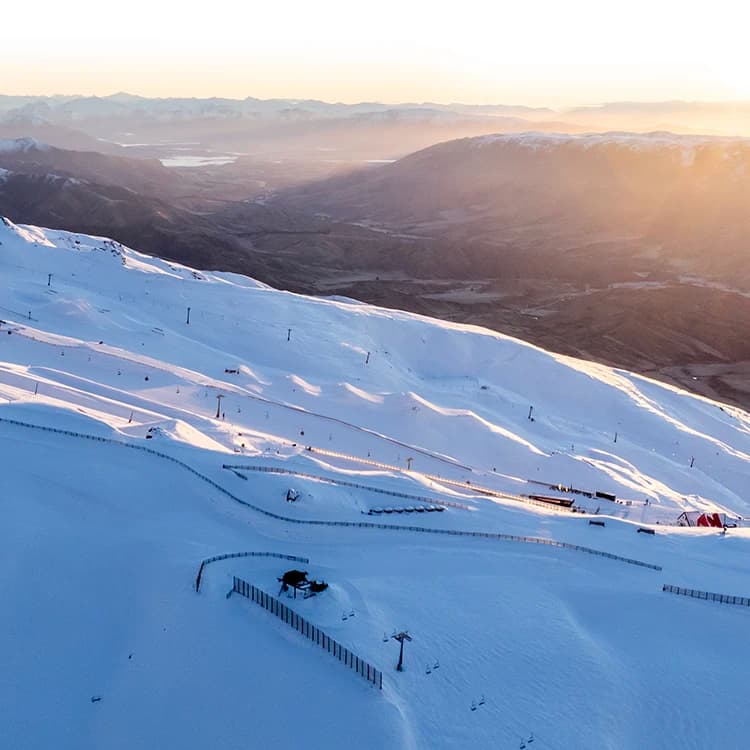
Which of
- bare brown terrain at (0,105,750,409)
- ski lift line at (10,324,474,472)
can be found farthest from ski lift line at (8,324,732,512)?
bare brown terrain at (0,105,750,409)

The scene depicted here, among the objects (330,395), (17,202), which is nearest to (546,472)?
(330,395)

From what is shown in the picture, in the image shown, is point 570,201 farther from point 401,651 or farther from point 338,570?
point 401,651

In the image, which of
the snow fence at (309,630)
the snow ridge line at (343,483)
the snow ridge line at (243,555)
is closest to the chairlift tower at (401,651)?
the snow fence at (309,630)

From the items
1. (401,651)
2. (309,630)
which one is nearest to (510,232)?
(309,630)

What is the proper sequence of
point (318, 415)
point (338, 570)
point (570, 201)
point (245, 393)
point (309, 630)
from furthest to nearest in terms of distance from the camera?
point (570, 201) → point (245, 393) → point (318, 415) → point (338, 570) → point (309, 630)

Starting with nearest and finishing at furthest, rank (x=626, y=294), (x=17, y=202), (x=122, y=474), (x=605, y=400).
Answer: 1. (x=122, y=474)
2. (x=605, y=400)
3. (x=626, y=294)
4. (x=17, y=202)

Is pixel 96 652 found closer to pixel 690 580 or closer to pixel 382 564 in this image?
pixel 382 564

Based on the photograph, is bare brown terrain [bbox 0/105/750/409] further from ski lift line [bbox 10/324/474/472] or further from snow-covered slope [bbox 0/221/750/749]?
snow-covered slope [bbox 0/221/750/749]

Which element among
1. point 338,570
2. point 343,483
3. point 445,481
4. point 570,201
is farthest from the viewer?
point 570,201
